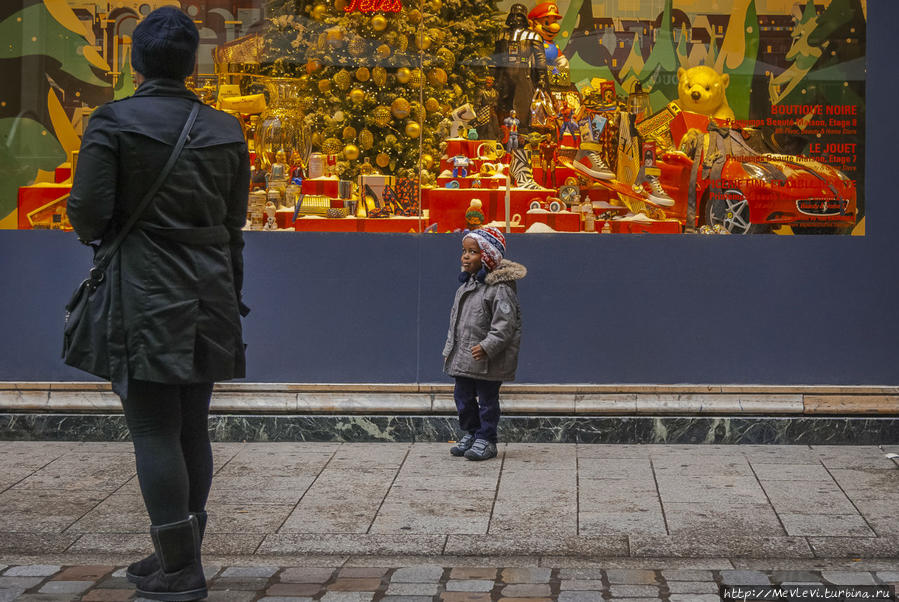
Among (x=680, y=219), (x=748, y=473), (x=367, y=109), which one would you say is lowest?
(x=748, y=473)

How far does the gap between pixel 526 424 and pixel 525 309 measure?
2.31ft

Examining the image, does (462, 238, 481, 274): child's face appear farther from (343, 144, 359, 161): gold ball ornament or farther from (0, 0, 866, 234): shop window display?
(343, 144, 359, 161): gold ball ornament

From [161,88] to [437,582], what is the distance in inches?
81.3

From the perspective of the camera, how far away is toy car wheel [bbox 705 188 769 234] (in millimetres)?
7441

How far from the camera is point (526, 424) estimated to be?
7.31 meters

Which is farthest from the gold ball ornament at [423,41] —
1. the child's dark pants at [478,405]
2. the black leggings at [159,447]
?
the black leggings at [159,447]

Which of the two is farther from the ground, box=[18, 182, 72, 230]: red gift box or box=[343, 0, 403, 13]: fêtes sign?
box=[343, 0, 403, 13]: fêtes sign

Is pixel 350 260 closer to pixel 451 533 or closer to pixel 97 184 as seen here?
pixel 451 533

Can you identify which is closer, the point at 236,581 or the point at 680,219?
the point at 236,581

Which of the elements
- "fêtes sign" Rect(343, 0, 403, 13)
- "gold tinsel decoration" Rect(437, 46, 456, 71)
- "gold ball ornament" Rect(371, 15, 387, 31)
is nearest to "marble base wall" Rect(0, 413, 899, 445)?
"gold tinsel decoration" Rect(437, 46, 456, 71)

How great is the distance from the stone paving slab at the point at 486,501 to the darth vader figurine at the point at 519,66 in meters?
2.14

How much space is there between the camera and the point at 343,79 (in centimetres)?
771

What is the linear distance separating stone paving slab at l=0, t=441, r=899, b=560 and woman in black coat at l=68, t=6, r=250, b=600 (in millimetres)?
1074

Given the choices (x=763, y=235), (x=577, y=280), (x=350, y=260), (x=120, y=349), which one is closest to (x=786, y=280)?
(x=763, y=235)
